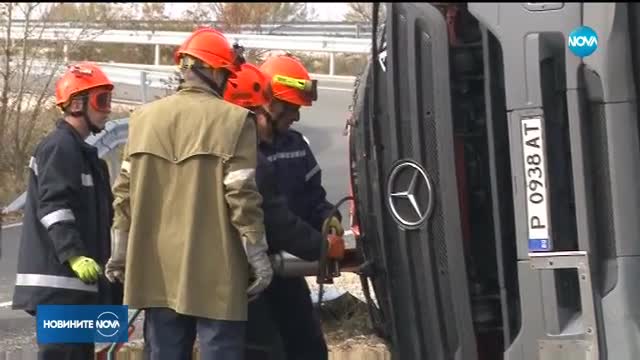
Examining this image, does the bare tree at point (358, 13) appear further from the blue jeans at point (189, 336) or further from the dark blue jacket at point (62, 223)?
the blue jeans at point (189, 336)

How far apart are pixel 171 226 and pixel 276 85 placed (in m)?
1.07

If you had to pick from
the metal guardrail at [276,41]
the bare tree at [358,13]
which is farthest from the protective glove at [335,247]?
the bare tree at [358,13]

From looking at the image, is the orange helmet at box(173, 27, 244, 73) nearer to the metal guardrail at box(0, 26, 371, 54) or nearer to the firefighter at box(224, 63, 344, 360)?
the firefighter at box(224, 63, 344, 360)

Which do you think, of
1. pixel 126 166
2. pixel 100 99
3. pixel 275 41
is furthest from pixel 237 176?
pixel 275 41

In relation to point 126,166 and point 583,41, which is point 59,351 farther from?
point 583,41

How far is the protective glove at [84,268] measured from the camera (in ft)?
15.3

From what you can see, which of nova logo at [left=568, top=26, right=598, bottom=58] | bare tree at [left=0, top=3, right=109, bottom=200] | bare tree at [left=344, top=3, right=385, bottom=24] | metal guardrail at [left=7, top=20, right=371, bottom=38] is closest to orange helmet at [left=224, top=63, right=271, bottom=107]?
nova logo at [left=568, top=26, right=598, bottom=58]

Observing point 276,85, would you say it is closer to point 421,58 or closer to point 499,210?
point 421,58

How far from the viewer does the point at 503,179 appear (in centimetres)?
398

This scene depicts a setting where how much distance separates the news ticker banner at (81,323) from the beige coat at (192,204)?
23.7 inches

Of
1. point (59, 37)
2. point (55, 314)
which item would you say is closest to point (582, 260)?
point (55, 314)

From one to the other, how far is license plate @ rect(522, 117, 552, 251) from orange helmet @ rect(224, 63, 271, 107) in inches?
59.5

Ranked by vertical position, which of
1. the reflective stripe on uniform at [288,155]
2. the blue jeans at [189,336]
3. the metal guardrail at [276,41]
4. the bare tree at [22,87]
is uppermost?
the metal guardrail at [276,41]

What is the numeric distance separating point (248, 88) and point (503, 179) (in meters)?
1.44
